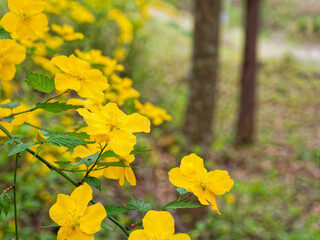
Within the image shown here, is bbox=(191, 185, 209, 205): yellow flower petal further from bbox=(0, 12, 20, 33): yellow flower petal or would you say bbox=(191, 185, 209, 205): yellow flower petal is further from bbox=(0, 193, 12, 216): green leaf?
bbox=(0, 12, 20, 33): yellow flower petal

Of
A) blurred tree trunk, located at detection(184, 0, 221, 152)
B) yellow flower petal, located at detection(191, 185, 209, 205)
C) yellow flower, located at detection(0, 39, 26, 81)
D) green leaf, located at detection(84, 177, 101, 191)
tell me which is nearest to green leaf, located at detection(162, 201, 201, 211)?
yellow flower petal, located at detection(191, 185, 209, 205)

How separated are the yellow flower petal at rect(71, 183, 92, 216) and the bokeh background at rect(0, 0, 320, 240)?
86 millimetres

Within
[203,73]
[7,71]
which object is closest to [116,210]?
[7,71]

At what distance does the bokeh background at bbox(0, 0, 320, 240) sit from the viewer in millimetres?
2775

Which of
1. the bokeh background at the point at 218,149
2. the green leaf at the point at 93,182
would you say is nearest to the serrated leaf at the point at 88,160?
the green leaf at the point at 93,182

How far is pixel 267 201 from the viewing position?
4.75 metres

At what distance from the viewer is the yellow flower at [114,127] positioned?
0.61 meters

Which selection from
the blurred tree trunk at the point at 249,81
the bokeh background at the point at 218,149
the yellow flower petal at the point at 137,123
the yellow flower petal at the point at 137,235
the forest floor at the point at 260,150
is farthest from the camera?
the blurred tree trunk at the point at 249,81

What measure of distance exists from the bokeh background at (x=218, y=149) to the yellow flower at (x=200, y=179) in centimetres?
16

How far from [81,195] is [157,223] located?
15cm

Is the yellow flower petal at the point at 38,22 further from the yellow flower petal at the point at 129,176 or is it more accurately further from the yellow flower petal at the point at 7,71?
the yellow flower petal at the point at 129,176

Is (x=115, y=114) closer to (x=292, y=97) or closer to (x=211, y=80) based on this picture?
(x=211, y=80)

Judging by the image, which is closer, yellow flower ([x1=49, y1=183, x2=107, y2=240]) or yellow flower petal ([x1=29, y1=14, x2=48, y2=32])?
yellow flower ([x1=49, y1=183, x2=107, y2=240])

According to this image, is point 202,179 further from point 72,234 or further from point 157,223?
point 72,234
